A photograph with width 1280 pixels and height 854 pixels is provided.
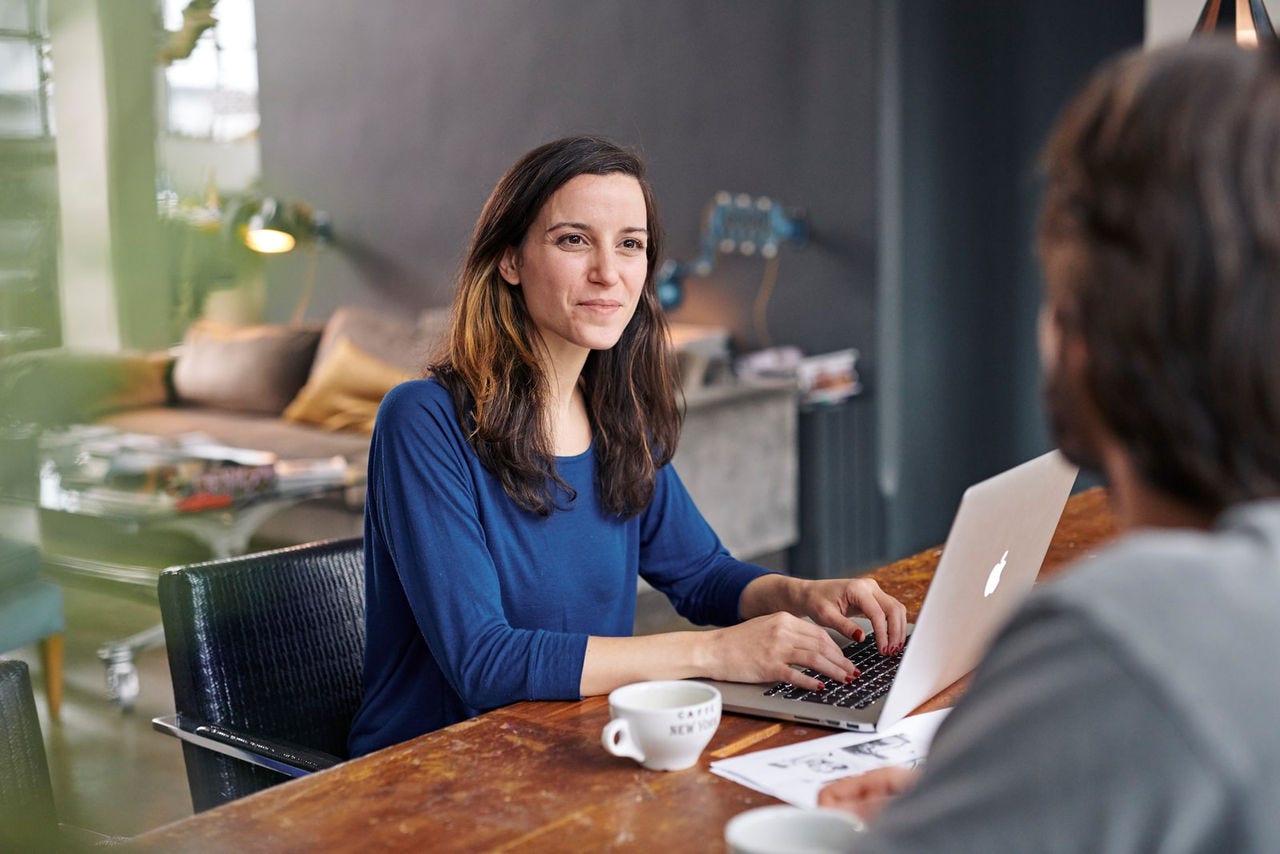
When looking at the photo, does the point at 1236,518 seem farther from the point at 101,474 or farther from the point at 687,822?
the point at 687,822

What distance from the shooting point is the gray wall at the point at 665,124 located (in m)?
4.41

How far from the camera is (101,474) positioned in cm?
37

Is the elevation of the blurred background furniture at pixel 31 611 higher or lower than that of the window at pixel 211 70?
lower

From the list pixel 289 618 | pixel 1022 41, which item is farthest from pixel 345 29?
pixel 1022 41

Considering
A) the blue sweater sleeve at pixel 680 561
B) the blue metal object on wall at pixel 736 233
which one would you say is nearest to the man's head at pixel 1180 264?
the blue sweater sleeve at pixel 680 561

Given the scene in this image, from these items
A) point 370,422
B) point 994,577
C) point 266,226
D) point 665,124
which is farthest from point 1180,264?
point 665,124

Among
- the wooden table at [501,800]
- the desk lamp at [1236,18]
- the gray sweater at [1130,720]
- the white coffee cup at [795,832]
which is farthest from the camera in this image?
the desk lamp at [1236,18]

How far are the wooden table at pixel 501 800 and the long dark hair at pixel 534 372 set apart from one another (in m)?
0.35

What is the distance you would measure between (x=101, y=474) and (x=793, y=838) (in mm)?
513

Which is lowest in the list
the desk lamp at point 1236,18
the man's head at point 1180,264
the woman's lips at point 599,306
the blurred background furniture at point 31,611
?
the woman's lips at point 599,306

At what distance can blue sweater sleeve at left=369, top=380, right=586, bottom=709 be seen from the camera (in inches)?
49.7

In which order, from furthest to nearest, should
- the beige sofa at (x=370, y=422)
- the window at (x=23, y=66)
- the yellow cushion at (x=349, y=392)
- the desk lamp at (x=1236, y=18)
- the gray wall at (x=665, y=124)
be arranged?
1. the gray wall at (x=665, y=124)
2. the yellow cushion at (x=349, y=392)
3. the beige sofa at (x=370, y=422)
4. the desk lamp at (x=1236, y=18)
5. the window at (x=23, y=66)

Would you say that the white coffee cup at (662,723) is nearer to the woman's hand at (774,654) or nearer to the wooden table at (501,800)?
the wooden table at (501,800)

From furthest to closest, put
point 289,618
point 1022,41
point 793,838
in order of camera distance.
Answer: point 1022,41, point 289,618, point 793,838
